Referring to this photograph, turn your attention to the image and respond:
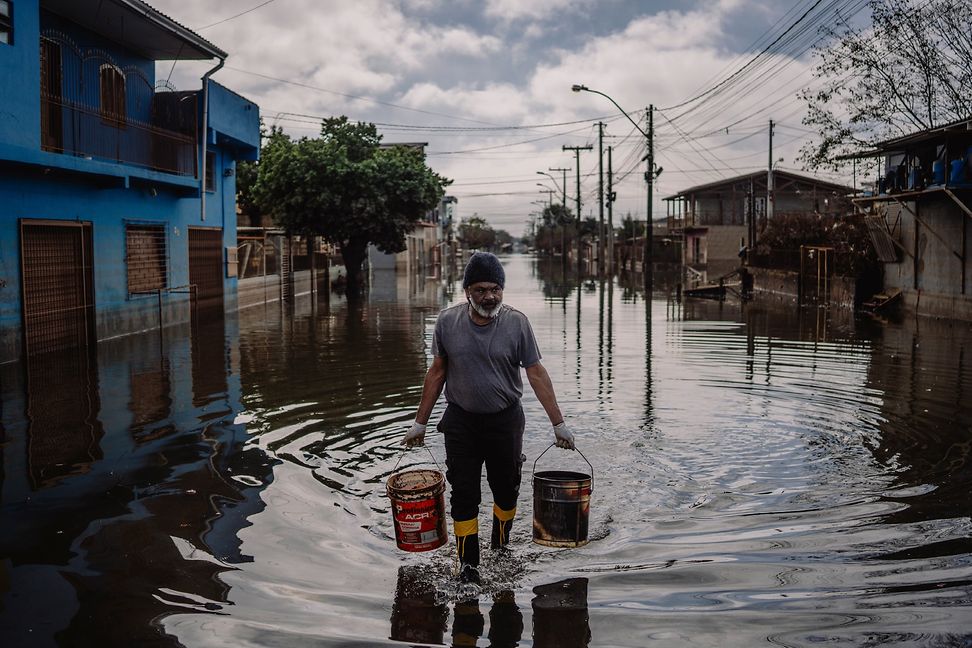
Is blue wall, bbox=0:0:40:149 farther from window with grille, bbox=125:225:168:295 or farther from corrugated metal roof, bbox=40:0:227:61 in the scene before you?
window with grille, bbox=125:225:168:295

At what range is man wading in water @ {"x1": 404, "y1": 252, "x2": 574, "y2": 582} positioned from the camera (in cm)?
538

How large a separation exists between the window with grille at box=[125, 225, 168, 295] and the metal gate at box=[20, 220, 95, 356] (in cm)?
200

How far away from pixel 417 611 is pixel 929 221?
23.4 metres

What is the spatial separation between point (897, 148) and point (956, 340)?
7178 millimetres

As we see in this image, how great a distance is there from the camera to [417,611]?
16.0ft

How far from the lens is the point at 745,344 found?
1769cm

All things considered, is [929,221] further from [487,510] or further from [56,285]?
[487,510]

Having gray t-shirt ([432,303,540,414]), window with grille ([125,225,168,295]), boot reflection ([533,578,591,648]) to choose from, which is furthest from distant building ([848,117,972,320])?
boot reflection ([533,578,591,648])

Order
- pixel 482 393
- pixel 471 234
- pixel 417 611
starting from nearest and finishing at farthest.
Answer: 1. pixel 417 611
2. pixel 482 393
3. pixel 471 234

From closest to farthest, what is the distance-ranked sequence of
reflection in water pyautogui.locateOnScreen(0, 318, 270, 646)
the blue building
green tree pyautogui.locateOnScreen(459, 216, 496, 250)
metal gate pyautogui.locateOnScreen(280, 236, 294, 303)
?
1. reflection in water pyautogui.locateOnScreen(0, 318, 270, 646)
2. the blue building
3. metal gate pyautogui.locateOnScreen(280, 236, 294, 303)
4. green tree pyautogui.locateOnScreen(459, 216, 496, 250)

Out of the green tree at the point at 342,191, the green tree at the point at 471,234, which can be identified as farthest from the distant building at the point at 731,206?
the green tree at the point at 471,234

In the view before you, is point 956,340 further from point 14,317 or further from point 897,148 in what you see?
point 14,317

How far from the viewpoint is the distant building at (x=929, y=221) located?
21.4m

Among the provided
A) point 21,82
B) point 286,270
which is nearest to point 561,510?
point 21,82
